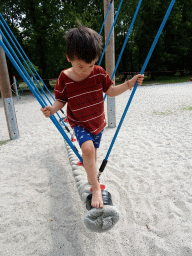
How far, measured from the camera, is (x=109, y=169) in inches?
83.1

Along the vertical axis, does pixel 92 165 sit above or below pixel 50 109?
below

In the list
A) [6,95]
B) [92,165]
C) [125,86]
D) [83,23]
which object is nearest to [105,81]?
[125,86]

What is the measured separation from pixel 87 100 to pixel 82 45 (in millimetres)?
343

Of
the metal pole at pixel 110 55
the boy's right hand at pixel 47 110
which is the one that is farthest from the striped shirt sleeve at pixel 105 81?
the metal pole at pixel 110 55

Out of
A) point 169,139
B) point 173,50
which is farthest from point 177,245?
point 173,50

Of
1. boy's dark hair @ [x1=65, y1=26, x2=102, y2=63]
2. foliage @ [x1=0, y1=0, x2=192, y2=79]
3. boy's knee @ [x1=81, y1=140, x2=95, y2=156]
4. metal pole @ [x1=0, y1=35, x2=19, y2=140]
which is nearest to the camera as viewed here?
boy's dark hair @ [x1=65, y1=26, x2=102, y2=63]

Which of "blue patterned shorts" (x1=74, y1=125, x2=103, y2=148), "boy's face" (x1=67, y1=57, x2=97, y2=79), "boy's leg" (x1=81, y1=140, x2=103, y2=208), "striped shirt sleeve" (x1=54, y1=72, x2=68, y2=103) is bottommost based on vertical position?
"boy's leg" (x1=81, y1=140, x2=103, y2=208)

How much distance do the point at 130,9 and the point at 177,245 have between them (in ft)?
52.7

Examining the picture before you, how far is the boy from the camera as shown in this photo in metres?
1.12

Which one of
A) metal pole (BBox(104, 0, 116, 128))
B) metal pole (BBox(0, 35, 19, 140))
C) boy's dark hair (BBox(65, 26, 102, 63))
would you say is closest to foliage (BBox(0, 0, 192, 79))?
metal pole (BBox(104, 0, 116, 128))

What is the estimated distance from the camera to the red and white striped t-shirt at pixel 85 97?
3.99ft

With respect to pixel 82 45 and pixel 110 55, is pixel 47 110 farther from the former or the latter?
pixel 110 55

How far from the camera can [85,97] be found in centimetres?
123

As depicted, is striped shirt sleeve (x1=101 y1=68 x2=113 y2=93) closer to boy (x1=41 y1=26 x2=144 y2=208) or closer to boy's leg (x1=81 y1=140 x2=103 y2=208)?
boy (x1=41 y1=26 x2=144 y2=208)
